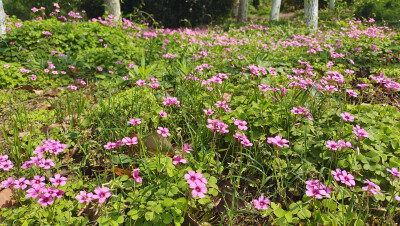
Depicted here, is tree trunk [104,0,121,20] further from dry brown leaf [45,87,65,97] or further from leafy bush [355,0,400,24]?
leafy bush [355,0,400,24]

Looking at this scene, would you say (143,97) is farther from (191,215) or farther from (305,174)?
(305,174)

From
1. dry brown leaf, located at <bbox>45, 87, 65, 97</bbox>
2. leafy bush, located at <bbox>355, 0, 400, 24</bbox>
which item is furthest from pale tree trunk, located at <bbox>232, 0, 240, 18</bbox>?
dry brown leaf, located at <bbox>45, 87, 65, 97</bbox>

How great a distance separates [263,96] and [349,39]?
4821mm

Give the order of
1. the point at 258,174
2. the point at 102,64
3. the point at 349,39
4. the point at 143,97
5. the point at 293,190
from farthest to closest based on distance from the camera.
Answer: the point at 349,39
the point at 102,64
the point at 143,97
the point at 258,174
the point at 293,190

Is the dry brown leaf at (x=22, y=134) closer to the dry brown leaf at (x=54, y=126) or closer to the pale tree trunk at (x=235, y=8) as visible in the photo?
the dry brown leaf at (x=54, y=126)

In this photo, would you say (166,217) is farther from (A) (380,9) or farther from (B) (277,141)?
(A) (380,9)

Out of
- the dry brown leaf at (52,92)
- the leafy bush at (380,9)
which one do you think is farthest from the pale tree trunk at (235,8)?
the dry brown leaf at (52,92)

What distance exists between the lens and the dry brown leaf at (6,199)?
1.90 m

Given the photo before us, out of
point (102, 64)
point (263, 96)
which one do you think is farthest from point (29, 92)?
point (263, 96)

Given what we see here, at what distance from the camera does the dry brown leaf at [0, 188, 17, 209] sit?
1899mm

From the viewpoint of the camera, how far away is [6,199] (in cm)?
194

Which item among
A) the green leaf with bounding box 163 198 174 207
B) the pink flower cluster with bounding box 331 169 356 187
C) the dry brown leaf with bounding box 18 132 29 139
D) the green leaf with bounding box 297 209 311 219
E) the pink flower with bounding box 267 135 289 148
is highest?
the pink flower with bounding box 267 135 289 148

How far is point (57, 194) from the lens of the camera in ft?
5.24

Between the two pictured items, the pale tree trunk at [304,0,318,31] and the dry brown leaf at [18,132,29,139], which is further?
the pale tree trunk at [304,0,318,31]
